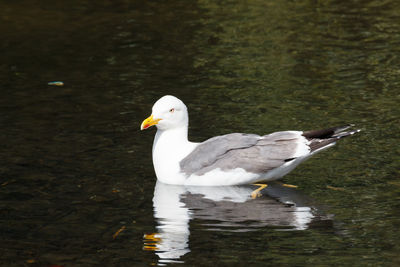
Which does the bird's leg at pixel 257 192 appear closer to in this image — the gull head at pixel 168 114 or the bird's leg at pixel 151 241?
the gull head at pixel 168 114

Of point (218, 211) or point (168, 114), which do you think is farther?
point (168, 114)

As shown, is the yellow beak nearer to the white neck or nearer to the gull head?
the gull head

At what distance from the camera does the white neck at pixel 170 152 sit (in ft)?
32.9

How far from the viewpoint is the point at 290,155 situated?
9.75 metres

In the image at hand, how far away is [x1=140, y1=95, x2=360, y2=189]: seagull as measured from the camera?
979 cm

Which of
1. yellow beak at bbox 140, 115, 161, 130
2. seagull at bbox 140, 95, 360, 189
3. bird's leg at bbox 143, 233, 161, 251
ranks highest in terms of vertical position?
yellow beak at bbox 140, 115, 161, 130

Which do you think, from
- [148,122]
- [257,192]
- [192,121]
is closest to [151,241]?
[257,192]

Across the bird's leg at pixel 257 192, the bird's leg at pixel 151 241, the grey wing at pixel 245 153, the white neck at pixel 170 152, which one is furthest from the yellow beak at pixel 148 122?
the bird's leg at pixel 151 241

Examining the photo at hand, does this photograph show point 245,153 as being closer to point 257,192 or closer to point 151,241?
point 257,192

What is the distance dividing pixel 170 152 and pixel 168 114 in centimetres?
48

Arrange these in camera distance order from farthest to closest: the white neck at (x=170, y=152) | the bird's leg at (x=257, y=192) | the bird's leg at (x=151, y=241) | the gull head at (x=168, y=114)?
1. the gull head at (x=168, y=114)
2. the white neck at (x=170, y=152)
3. the bird's leg at (x=257, y=192)
4. the bird's leg at (x=151, y=241)

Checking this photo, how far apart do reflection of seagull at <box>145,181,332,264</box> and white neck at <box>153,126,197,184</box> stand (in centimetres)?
13

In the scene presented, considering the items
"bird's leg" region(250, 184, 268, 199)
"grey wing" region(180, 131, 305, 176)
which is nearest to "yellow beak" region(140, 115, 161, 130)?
"grey wing" region(180, 131, 305, 176)

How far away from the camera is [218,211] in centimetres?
910
